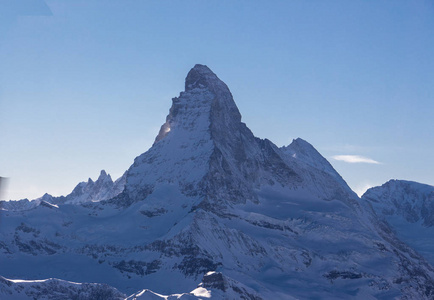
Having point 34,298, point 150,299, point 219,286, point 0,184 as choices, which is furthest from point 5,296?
point 0,184

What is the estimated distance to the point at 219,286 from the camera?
200m

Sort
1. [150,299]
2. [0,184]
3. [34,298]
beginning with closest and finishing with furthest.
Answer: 1. [0,184]
2. [150,299]
3. [34,298]

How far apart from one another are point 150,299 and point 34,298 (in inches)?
1356

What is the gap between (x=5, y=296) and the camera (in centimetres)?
19288

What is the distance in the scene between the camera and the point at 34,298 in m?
199

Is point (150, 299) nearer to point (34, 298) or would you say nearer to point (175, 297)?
point (175, 297)

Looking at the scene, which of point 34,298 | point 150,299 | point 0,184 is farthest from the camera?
point 34,298

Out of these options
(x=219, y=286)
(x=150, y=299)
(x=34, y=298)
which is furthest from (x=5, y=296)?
(x=219, y=286)

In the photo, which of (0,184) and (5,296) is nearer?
(0,184)

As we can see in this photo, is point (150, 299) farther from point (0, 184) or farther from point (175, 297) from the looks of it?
point (0, 184)

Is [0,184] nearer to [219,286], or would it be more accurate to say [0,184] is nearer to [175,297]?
[175,297]

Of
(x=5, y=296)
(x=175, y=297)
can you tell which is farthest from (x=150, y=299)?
(x=5, y=296)

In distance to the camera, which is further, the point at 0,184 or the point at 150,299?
the point at 150,299

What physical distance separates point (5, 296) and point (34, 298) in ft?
28.3
